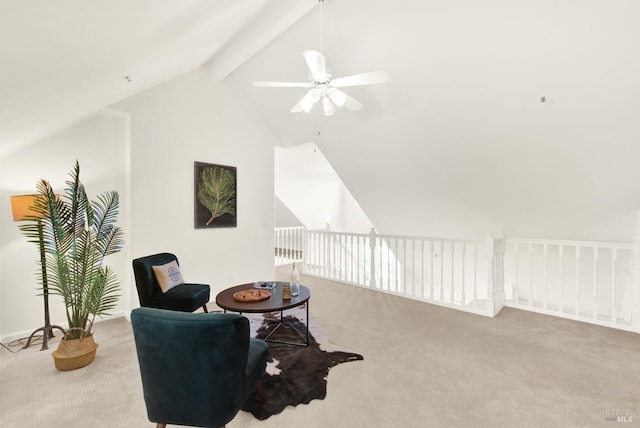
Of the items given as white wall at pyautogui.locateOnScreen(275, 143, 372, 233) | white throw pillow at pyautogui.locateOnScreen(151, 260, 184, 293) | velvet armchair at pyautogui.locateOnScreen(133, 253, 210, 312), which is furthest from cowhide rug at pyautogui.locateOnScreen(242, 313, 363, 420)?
white wall at pyautogui.locateOnScreen(275, 143, 372, 233)

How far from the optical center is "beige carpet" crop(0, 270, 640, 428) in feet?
5.95

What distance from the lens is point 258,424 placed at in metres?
1.76

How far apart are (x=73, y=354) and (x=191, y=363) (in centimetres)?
183

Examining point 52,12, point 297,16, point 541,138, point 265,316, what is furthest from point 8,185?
point 541,138

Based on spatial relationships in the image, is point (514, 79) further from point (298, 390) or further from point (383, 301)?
point (298, 390)

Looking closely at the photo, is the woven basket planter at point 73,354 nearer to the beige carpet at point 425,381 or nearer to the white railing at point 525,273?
the beige carpet at point 425,381

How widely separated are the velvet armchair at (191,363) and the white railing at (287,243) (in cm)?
542

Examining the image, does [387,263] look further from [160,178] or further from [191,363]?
[191,363]

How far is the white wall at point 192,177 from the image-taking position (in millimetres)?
3627

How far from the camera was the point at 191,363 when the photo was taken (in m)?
1.37

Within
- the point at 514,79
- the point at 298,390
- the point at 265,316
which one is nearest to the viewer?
the point at 298,390

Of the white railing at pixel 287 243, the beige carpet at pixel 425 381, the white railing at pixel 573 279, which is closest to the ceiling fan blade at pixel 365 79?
the beige carpet at pixel 425 381

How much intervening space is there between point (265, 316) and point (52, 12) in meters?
3.17

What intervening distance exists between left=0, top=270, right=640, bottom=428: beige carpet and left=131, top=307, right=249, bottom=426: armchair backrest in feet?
1.52
